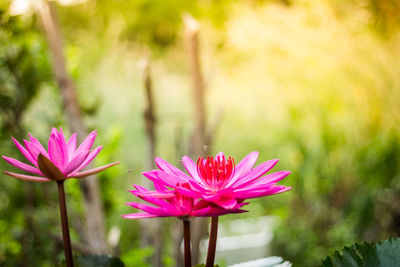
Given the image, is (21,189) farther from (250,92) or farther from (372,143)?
(250,92)

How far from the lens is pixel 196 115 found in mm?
1059

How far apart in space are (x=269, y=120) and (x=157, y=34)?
1133mm

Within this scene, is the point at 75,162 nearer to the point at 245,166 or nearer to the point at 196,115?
the point at 245,166

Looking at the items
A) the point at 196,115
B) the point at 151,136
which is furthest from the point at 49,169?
the point at 196,115

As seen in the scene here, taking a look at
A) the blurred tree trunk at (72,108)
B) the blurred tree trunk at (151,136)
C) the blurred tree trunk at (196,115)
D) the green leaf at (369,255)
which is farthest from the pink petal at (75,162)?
the blurred tree trunk at (196,115)

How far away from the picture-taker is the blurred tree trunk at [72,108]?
76cm

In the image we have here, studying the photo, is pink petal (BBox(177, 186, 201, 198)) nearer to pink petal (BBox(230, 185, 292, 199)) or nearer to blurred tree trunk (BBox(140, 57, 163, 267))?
pink petal (BBox(230, 185, 292, 199))

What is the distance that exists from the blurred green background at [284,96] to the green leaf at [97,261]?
0.52 m

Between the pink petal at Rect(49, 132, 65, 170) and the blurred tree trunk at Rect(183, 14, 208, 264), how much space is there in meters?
0.75

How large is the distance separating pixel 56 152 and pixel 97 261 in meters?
0.10

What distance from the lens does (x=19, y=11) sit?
770 millimetres

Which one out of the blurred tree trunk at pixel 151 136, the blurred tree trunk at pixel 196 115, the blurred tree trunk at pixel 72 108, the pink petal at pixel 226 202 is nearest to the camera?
the pink petal at pixel 226 202

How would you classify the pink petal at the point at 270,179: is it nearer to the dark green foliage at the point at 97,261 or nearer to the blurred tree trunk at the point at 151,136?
the dark green foliage at the point at 97,261

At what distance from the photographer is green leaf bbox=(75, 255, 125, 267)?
29cm
